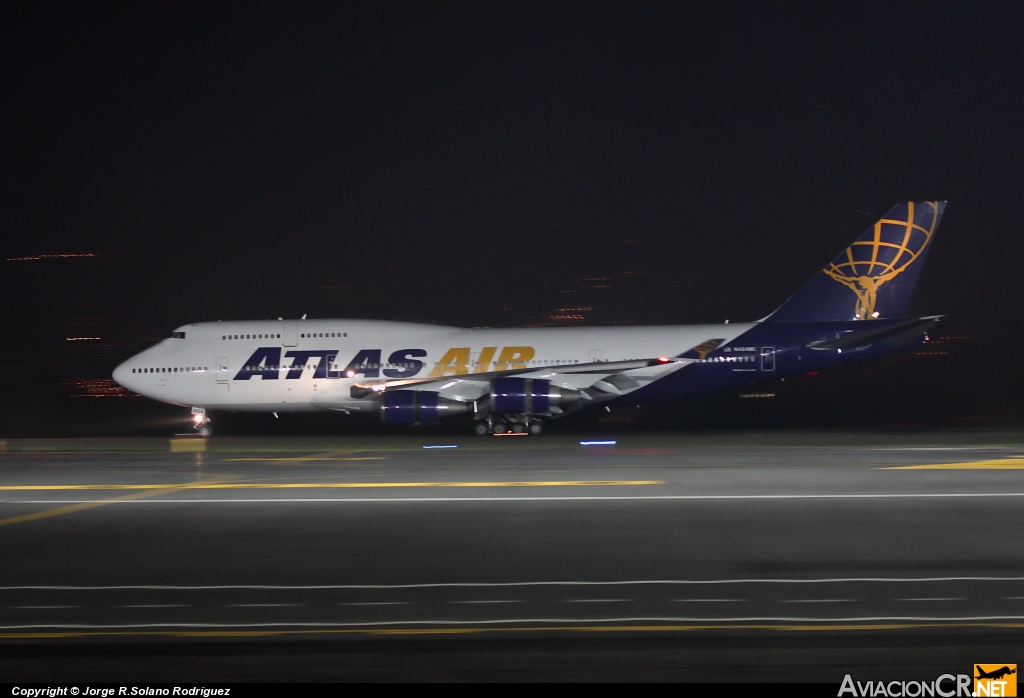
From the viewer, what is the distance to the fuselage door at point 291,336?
26547 mm

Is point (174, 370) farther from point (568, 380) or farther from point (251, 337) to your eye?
point (568, 380)

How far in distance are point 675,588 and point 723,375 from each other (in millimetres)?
19735

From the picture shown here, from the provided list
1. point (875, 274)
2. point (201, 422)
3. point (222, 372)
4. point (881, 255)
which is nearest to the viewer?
point (222, 372)

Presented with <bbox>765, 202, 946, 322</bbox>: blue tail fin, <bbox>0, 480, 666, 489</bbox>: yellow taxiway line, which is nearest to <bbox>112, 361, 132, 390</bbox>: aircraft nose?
<bbox>0, 480, 666, 489</bbox>: yellow taxiway line

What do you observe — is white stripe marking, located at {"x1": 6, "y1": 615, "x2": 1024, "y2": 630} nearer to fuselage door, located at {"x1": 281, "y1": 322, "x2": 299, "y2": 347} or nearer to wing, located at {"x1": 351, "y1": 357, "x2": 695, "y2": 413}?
wing, located at {"x1": 351, "y1": 357, "x2": 695, "y2": 413}

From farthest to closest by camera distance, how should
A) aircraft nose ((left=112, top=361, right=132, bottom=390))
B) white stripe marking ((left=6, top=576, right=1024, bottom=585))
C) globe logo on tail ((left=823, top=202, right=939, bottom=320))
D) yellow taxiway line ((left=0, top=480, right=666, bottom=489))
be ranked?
globe logo on tail ((left=823, top=202, right=939, bottom=320)) < aircraft nose ((left=112, top=361, right=132, bottom=390)) < yellow taxiway line ((left=0, top=480, right=666, bottom=489)) < white stripe marking ((left=6, top=576, right=1024, bottom=585))

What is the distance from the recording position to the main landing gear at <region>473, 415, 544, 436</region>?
24.6m

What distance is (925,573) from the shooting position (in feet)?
24.1

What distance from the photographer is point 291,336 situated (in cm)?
2666

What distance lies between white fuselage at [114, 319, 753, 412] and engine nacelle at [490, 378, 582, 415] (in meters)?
1.26

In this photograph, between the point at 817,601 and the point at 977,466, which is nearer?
the point at 817,601

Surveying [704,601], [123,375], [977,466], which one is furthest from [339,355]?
[704,601]

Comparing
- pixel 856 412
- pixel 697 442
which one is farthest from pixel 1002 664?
pixel 856 412

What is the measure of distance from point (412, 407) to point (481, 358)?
9.97 feet
